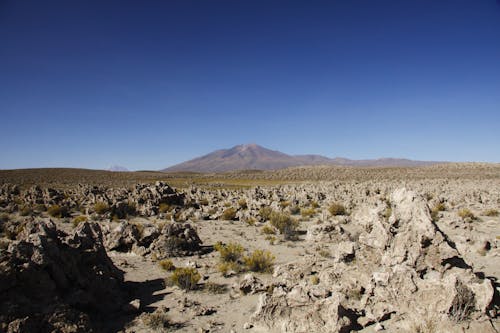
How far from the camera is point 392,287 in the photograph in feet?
18.9

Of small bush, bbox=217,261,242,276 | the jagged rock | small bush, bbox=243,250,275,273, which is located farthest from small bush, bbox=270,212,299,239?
small bush, bbox=217,261,242,276

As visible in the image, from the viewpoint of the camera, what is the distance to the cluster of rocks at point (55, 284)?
206 inches

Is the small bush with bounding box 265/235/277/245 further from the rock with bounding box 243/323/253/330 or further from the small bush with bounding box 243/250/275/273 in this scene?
the rock with bounding box 243/323/253/330

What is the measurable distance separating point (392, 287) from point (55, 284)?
6.77 metres

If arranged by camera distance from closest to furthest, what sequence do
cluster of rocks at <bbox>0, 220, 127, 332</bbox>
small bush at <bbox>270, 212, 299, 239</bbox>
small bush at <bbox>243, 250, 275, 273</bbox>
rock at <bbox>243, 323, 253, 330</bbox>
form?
1. cluster of rocks at <bbox>0, 220, 127, 332</bbox>
2. rock at <bbox>243, 323, 253, 330</bbox>
3. small bush at <bbox>243, 250, 275, 273</bbox>
4. small bush at <bbox>270, 212, 299, 239</bbox>

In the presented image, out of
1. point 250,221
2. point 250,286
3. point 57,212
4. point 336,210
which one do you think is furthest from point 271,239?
point 57,212

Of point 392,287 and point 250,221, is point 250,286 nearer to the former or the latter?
point 392,287

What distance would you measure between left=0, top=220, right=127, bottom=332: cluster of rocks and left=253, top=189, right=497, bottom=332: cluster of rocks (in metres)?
3.49

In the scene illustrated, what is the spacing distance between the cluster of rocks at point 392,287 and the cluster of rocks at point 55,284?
349 cm

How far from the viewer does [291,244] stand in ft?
42.8

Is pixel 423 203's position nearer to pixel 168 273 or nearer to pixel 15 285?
pixel 168 273

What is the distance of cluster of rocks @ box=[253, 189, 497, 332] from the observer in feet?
17.3

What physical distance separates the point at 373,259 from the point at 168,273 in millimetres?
6210

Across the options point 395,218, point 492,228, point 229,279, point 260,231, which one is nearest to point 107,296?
point 229,279
